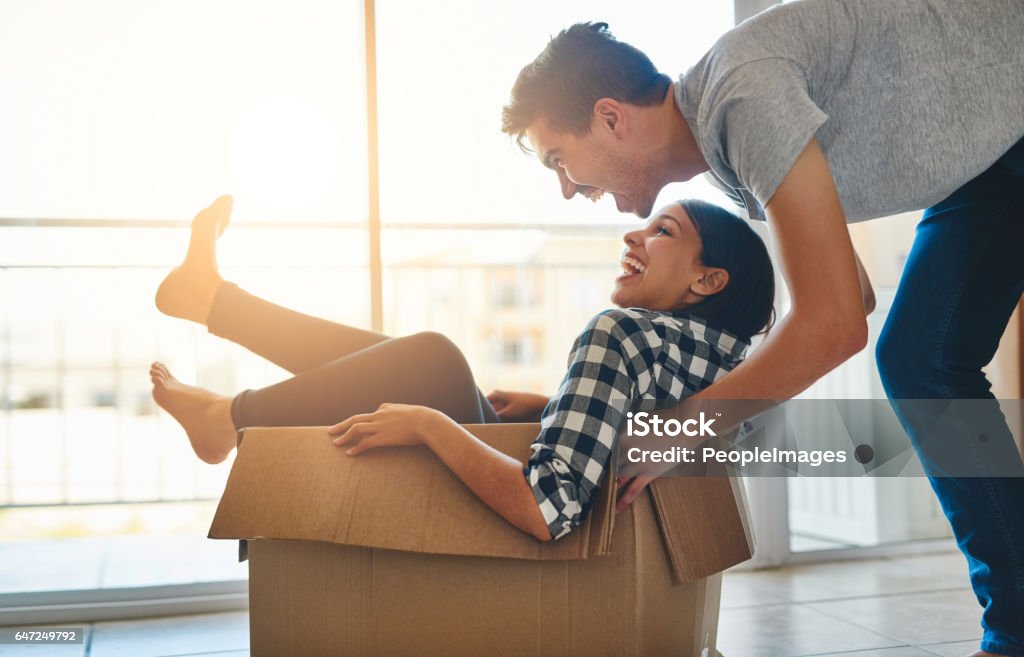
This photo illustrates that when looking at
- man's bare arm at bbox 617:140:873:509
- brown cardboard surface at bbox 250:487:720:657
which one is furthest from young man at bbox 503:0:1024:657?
brown cardboard surface at bbox 250:487:720:657

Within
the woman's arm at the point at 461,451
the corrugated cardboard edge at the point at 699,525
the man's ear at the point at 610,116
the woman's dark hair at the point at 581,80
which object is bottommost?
the corrugated cardboard edge at the point at 699,525

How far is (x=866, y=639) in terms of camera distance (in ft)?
5.04

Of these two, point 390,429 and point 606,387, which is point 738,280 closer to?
point 606,387

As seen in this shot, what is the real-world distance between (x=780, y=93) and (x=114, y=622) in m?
1.74

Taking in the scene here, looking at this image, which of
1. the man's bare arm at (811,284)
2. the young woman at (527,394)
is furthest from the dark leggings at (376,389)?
the man's bare arm at (811,284)

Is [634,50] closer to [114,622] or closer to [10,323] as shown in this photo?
[114,622]

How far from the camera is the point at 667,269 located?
1.23 metres

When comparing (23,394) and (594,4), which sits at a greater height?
(594,4)

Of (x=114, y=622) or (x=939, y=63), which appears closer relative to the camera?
(x=939, y=63)

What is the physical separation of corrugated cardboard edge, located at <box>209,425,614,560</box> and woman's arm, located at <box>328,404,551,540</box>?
2cm

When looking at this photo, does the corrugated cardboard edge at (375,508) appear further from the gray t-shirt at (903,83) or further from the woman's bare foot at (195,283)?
the woman's bare foot at (195,283)

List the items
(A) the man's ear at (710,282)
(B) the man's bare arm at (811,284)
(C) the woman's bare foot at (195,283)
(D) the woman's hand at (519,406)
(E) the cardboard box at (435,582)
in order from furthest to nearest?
1. (C) the woman's bare foot at (195,283)
2. (D) the woman's hand at (519,406)
3. (A) the man's ear at (710,282)
4. (E) the cardboard box at (435,582)
5. (B) the man's bare arm at (811,284)

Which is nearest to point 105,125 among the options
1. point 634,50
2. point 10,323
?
point 10,323

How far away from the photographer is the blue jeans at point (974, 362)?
1095 mm
